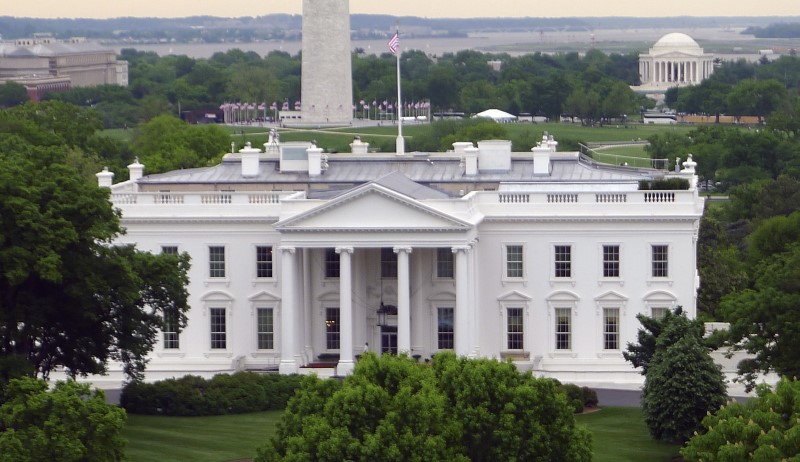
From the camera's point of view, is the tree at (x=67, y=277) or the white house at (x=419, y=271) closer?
the tree at (x=67, y=277)

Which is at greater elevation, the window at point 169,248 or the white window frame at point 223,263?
the window at point 169,248

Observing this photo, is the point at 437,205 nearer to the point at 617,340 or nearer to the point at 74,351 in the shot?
the point at 617,340

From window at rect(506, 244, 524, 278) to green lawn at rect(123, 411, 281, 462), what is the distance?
42.3 ft

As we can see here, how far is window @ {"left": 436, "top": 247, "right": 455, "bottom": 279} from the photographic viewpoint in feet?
287

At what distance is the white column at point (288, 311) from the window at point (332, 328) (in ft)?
7.08

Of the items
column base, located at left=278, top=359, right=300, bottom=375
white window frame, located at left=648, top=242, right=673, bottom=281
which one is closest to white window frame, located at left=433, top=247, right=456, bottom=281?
column base, located at left=278, top=359, right=300, bottom=375

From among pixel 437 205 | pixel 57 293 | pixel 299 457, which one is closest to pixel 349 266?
pixel 437 205

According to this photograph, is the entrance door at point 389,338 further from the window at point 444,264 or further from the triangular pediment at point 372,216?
the triangular pediment at point 372,216

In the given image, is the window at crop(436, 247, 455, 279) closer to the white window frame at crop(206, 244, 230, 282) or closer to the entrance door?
the entrance door

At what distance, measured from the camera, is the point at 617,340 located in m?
87.2

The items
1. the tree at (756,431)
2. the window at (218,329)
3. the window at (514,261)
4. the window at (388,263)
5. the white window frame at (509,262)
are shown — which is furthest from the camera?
the window at (218,329)

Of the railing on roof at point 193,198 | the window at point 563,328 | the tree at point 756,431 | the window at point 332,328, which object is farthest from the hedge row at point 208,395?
the tree at point 756,431

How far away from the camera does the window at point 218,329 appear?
292ft

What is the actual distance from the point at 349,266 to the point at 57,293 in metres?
16.0
